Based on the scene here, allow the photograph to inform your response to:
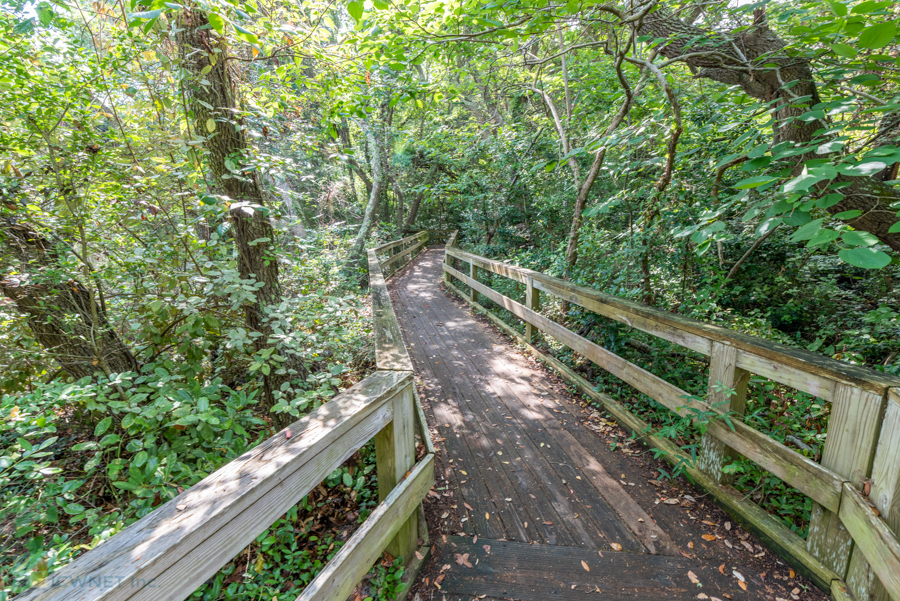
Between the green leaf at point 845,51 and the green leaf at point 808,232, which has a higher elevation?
the green leaf at point 845,51

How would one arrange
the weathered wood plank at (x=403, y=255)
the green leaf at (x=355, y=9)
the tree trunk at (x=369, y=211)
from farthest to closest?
1. the tree trunk at (x=369, y=211)
2. the weathered wood plank at (x=403, y=255)
3. the green leaf at (x=355, y=9)

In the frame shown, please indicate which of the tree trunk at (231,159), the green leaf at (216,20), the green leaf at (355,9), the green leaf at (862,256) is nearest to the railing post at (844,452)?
the green leaf at (862,256)

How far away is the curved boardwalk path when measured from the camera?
6.37ft

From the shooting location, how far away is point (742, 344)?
2.04 meters

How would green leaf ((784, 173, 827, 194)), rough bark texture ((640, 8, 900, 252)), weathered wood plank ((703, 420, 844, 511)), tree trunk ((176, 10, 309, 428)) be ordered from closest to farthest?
green leaf ((784, 173, 827, 194)), weathered wood plank ((703, 420, 844, 511)), tree trunk ((176, 10, 309, 428)), rough bark texture ((640, 8, 900, 252))

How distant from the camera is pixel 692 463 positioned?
230 cm

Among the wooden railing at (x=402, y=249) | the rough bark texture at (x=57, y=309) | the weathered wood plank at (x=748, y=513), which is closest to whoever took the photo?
the weathered wood plank at (x=748, y=513)

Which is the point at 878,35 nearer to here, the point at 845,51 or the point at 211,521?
the point at 845,51

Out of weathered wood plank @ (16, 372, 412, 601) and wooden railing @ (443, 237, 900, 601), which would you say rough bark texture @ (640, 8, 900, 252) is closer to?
wooden railing @ (443, 237, 900, 601)

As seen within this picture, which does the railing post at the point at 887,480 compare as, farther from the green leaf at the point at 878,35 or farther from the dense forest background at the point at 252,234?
the green leaf at the point at 878,35

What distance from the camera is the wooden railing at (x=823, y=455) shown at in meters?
1.49

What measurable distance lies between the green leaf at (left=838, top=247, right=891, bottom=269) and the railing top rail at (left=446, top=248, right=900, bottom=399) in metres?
0.56

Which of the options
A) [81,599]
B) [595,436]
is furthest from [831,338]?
[81,599]

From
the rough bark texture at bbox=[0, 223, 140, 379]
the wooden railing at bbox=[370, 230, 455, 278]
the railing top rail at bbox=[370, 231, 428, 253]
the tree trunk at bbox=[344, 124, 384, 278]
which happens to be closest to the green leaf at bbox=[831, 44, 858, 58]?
the rough bark texture at bbox=[0, 223, 140, 379]
